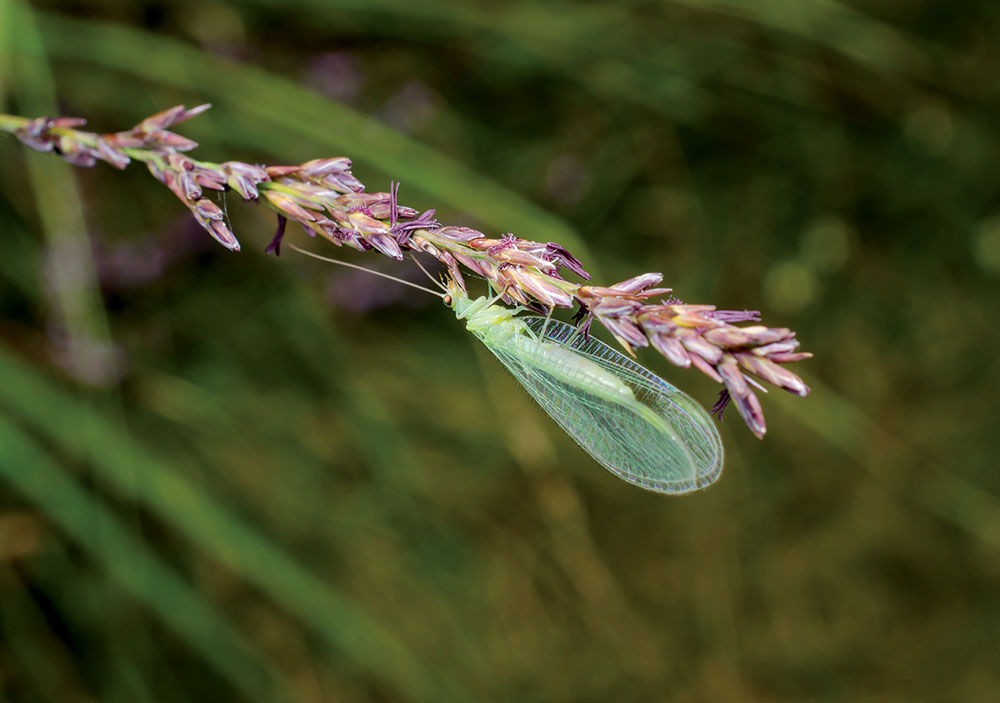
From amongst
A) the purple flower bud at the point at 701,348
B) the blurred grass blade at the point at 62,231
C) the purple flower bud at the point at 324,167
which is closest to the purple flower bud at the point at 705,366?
the purple flower bud at the point at 701,348

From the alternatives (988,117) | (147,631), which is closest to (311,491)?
(147,631)

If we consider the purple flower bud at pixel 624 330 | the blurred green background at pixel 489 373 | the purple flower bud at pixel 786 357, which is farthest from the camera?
the blurred green background at pixel 489 373

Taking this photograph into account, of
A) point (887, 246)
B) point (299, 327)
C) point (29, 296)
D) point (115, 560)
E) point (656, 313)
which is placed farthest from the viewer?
point (887, 246)

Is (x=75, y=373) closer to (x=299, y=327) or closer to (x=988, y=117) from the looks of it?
(x=299, y=327)

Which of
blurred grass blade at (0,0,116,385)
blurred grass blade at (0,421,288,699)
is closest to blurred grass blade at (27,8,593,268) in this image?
blurred grass blade at (0,0,116,385)

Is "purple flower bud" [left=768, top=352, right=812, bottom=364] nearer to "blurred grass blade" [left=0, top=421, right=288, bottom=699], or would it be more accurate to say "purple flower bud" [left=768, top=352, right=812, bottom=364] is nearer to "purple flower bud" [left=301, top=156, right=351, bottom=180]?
"purple flower bud" [left=301, top=156, right=351, bottom=180]

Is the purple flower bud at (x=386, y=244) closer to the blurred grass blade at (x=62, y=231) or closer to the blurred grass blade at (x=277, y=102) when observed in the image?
the blurred grass blade at (x=277, y=102)
